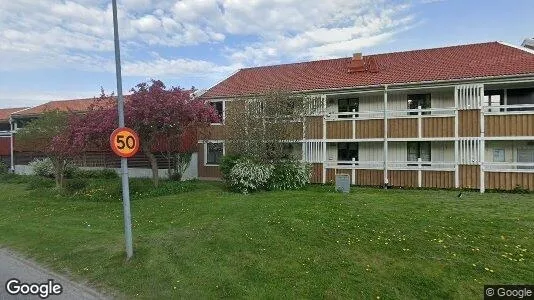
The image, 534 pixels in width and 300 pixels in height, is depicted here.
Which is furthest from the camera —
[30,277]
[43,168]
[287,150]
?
[43,168]

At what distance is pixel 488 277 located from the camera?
5.54m

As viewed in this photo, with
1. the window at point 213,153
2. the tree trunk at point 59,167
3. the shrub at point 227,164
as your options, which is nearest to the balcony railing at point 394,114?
the shrub at point 227,164

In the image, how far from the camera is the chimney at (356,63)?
19734mm

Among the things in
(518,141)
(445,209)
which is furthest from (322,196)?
(518,141)

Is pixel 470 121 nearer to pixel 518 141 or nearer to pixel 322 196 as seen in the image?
pixel 518 141

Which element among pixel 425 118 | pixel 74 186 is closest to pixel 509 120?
pixel 425 118

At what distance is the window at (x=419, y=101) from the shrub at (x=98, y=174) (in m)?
17.9

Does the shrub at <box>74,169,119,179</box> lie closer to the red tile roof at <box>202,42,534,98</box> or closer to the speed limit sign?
the red tile roof at <box>202,42,534,98</box>

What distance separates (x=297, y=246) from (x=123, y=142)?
12.6ft

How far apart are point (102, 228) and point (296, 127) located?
906cm

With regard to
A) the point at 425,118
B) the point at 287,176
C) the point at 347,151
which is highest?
the point at 425,118

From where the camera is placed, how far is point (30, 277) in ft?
21.5

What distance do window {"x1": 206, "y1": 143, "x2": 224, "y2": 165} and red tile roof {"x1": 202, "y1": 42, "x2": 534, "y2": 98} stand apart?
2.89 meters

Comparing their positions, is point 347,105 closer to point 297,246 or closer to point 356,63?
point 356,63
